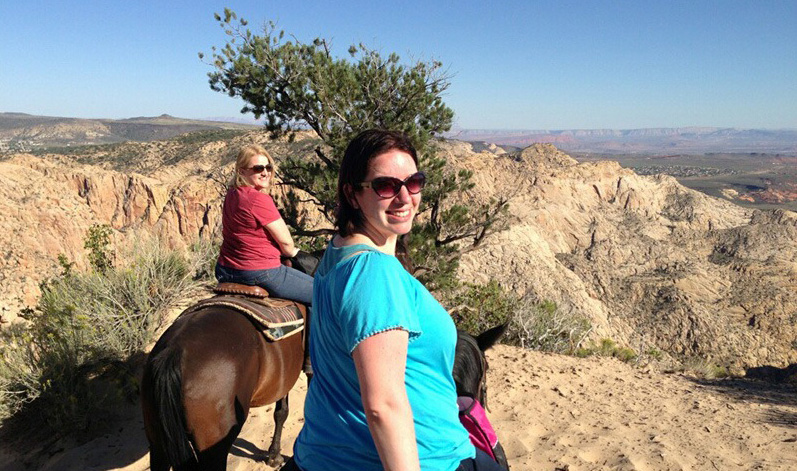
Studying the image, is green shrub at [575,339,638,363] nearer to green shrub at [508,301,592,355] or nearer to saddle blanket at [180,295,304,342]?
green shrub at [508,301,592,355]

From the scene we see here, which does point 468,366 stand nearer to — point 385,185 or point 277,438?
point 385,185

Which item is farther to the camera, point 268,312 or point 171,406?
point 268,312

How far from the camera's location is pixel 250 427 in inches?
211

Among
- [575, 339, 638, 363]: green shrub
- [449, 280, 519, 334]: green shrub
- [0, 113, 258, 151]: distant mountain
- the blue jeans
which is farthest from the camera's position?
[0, 113, 258, 151]: distant mountain

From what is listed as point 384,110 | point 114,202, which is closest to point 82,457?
point 384,110

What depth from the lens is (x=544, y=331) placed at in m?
9.90

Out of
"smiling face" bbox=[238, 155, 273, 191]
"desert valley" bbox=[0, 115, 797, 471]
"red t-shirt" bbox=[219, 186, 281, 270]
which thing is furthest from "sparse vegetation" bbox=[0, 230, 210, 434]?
"smiling face" bbox=[238, 155, 273, 191]

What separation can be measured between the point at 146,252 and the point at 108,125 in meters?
166

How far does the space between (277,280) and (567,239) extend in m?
38.9

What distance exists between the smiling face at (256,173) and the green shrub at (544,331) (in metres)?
6.42

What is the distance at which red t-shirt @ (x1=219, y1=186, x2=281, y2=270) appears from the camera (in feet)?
12.5

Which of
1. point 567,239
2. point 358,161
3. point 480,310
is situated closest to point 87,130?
point 567,239

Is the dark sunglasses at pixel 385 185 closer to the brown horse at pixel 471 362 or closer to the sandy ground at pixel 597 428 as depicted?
the brown horse at pixel 471 362

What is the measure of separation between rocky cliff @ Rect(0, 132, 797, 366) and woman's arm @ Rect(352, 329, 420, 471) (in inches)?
405
